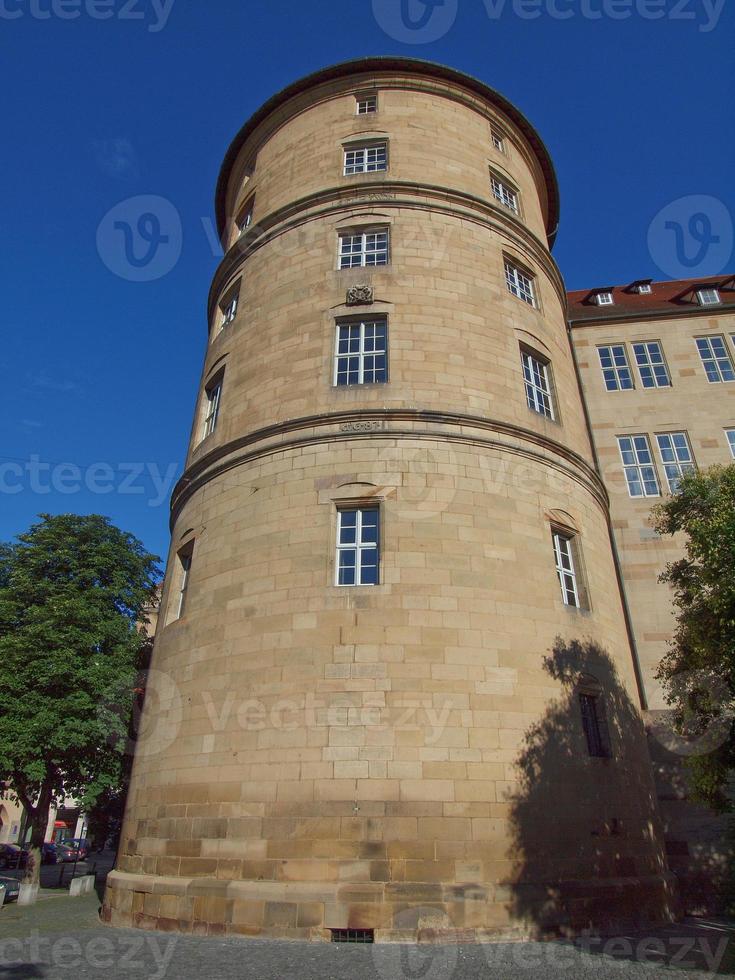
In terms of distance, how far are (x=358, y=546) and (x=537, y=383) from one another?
7.17m

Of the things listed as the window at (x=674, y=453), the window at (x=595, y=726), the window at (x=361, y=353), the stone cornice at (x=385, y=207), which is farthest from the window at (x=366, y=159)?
the window at (x=595, y=726)

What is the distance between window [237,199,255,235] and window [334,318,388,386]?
276 inches

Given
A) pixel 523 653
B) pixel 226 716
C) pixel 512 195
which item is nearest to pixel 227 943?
pixel 226 716

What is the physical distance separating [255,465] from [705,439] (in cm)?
1468

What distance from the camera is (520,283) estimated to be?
59.1 ft

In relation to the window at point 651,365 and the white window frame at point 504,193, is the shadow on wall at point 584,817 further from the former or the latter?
the white window frame at point 504,193

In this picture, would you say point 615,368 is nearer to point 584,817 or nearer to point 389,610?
point 389,610

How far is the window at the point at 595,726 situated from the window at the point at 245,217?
16.1 metres

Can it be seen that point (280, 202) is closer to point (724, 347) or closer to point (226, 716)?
point (226, 716)

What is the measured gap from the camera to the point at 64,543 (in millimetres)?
23500

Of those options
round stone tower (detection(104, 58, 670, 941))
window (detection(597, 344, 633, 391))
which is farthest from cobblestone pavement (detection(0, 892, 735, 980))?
window (detection(597, 344, 633, 391))

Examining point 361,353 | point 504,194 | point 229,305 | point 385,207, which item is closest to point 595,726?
point 361,353

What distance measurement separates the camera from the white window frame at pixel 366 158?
1799 centimetres

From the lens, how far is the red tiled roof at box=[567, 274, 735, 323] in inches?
907
